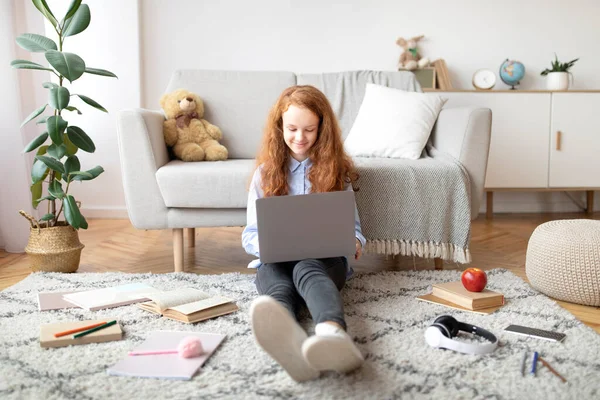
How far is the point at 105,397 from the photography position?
3.69ft

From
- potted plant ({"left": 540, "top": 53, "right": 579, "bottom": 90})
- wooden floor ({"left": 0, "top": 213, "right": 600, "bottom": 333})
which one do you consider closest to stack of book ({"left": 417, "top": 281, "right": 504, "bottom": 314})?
wooden floor ({"left": 0, "top": 213, "right": 600, "bottom": 333})

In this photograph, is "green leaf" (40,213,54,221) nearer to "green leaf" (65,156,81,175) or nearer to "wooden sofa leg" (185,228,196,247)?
"green leaf" (65,156,81,175)

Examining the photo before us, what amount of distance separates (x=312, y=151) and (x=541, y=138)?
2.16m

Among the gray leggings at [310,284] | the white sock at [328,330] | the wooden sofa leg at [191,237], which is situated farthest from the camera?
the wooden sofa leg at [191,237]

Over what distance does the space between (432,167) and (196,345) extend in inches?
47.7

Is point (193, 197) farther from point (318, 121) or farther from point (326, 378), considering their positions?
point (326, 378)

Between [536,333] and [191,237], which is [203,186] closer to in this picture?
[191,237]

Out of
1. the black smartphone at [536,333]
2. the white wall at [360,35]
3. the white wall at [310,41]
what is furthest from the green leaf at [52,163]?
the black smartphone at [536,333]

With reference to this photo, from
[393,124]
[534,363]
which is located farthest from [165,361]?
[393,124]

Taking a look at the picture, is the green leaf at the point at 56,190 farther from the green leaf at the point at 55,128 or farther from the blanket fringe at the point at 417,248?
the blanket fringe at the point at 417,248

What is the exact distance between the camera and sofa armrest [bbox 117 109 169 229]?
2.20 m

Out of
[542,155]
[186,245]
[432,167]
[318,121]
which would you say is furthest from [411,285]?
[542,155]

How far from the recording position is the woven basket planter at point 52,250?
2.24m

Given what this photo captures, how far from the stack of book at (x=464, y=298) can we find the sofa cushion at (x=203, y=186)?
0.80 meters
